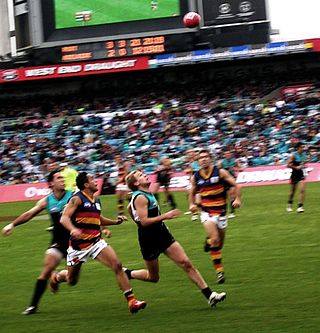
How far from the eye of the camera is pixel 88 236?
37.6ft

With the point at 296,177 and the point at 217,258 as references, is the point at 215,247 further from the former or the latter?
the point at 296,177

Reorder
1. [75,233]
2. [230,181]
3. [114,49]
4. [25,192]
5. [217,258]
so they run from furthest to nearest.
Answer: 1. [114,49]
2. [25,192]
3. [230,181]
4. [217,258]
5. [75,233]

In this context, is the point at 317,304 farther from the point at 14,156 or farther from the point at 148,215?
the point at 14,156

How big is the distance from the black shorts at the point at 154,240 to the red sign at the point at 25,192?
2714 centimetres

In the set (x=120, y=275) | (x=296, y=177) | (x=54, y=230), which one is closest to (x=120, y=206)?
(x=296, y=177)

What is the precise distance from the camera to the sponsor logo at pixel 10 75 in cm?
5188

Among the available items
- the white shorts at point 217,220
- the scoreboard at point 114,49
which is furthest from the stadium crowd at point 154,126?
the white shorts at point 217,220

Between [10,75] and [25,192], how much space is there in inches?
561

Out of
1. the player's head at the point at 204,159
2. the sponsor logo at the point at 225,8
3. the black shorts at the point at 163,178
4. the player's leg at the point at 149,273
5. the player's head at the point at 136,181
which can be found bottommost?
the black shorts at the point at 163,178

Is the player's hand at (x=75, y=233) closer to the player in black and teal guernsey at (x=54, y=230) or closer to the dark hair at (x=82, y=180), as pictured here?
the dark hair at (x=82, y=180)

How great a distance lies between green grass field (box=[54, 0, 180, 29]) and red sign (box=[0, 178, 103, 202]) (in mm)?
10028

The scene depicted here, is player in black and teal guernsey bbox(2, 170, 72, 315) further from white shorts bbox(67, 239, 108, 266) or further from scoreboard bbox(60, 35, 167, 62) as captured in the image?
scoreboard bbox(60, 35, 167, 62)

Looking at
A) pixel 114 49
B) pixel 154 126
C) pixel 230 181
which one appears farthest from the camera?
pixel 154 126

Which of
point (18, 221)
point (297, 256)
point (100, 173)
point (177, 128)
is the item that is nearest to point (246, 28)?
point (177, 128)
